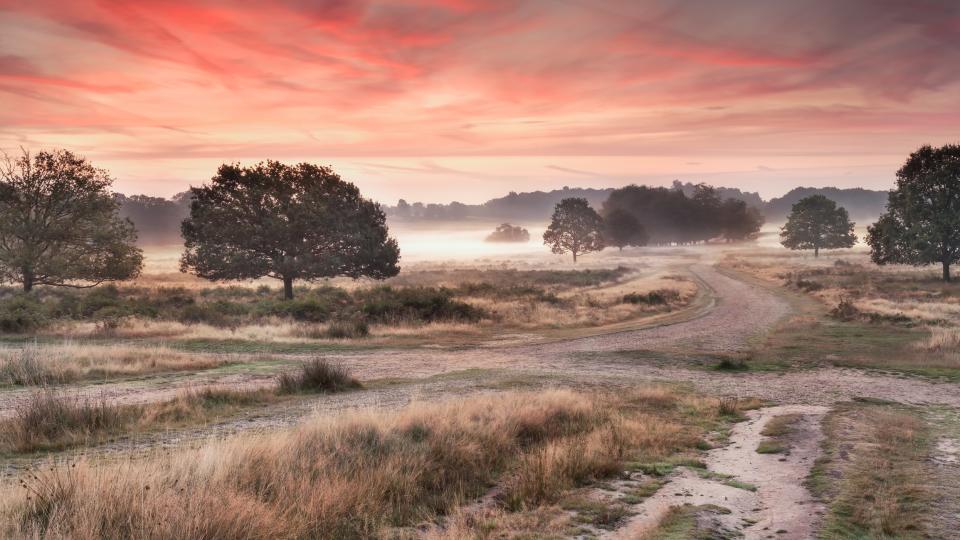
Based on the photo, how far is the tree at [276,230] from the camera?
129 feet

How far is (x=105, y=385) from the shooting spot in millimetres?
14977

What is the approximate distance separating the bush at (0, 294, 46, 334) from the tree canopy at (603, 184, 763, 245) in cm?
12966

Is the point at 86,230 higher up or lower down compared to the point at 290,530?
higher up

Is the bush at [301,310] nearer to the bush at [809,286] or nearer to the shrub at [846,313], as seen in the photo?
the shrub at [846,313]

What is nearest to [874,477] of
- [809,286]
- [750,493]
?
[750,493]

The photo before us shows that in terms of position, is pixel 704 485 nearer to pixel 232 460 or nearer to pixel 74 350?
pixel 232 460

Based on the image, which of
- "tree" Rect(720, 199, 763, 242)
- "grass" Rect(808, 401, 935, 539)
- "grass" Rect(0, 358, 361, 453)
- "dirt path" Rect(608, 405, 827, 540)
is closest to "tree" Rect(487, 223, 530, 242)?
"tree" Rect(720, 199, 763, 242)

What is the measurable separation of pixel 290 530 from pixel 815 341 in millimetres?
25592

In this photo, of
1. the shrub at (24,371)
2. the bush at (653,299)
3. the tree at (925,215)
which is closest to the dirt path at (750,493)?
the shrub at (24,371)

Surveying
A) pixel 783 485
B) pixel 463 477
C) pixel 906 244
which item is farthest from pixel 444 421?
pixel 906 244

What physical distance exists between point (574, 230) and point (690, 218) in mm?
61779

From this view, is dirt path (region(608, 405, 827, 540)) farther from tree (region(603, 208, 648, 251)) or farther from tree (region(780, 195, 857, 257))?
tree (region(603, 208, 648, 251))

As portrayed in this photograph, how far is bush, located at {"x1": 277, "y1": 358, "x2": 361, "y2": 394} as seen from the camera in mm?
15133

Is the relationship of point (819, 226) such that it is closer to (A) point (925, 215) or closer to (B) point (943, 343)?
Result: (A) point (925, 215)
